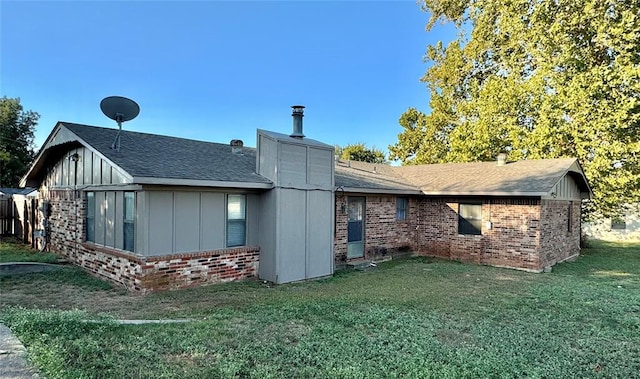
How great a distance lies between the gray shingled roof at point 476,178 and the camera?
1155 cm

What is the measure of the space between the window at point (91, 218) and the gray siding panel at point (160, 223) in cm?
288

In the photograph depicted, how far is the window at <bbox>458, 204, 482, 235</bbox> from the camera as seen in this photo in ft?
41.4

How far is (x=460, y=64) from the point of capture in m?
24.1

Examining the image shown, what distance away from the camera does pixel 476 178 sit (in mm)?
13562

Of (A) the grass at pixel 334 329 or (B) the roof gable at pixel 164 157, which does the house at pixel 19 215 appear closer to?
(B) the roof gable at pixel 164 157

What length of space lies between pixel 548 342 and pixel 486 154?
16.7m

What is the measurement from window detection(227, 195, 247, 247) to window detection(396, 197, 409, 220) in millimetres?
6311

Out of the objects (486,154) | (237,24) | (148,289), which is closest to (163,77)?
(237,24)

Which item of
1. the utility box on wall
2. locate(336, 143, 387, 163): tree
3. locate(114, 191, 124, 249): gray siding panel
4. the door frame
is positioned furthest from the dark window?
locate(114, 191, 124, 249): gray siding panel

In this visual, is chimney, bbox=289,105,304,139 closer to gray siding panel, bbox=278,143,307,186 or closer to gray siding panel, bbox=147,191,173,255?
gray siding panel, bbox=278,143,307,186

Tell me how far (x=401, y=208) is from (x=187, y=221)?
8031 mm

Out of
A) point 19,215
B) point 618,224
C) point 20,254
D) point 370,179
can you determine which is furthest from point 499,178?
point 19,215

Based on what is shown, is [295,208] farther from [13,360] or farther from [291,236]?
[13,360]

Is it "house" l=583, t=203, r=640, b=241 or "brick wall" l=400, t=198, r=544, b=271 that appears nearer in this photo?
"brick wall" l=400, t=198, r=544, b=271
